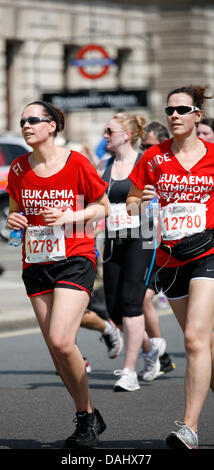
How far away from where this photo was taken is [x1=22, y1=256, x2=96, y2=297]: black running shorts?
5828mm

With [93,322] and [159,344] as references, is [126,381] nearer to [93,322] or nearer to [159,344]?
[159,344]

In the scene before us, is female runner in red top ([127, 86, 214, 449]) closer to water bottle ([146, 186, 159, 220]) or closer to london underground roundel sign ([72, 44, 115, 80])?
water bottle ([146, 186, 159, 220])

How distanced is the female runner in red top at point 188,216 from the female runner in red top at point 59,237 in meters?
0.35

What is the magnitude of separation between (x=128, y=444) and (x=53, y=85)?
29.8 meters

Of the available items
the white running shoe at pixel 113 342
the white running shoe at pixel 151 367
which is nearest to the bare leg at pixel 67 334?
the white running shoe at pixel 151 367

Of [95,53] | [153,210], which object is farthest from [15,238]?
[95,53]

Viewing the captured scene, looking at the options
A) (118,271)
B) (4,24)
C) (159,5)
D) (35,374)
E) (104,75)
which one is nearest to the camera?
(118,271)

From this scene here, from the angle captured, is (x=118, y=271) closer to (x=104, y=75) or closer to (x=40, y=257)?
(x=40, y=257)

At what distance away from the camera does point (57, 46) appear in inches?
1390

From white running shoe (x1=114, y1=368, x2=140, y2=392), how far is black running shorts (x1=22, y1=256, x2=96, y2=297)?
2.03 metres

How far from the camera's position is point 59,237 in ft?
19.2

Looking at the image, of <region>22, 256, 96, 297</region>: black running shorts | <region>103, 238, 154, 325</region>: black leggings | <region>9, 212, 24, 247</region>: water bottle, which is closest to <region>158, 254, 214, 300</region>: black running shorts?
<region>22, 256, 96, 297</region>: black running shorts

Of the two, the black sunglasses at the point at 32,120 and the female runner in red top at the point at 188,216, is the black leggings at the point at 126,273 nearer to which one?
the female runner in red top at the point at 188,216

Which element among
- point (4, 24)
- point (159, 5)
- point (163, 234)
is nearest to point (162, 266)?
point (163, 234)
